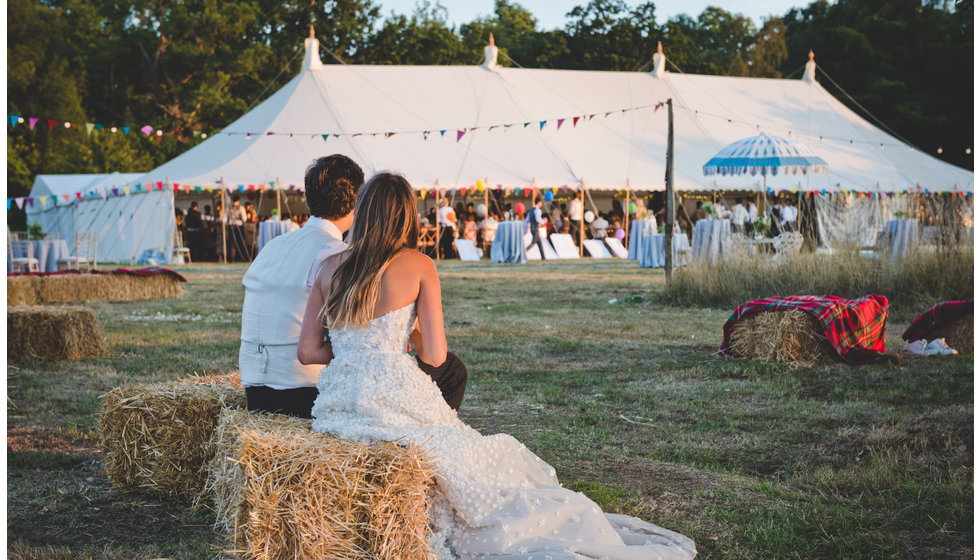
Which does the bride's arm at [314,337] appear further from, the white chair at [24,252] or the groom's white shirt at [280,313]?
the white chair at [24,252]

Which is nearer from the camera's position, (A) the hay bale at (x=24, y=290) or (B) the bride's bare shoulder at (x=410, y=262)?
(B) the bride's bare shoulder at (x=410, y=262)

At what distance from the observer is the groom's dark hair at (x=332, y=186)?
3221 mm

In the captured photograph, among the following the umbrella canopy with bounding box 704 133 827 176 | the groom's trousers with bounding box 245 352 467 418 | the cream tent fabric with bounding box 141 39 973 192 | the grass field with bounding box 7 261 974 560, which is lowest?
the grass field with bounding box 7 261 974 560

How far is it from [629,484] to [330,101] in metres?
17.3

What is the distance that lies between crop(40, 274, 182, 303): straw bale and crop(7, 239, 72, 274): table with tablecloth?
3740 millimetres

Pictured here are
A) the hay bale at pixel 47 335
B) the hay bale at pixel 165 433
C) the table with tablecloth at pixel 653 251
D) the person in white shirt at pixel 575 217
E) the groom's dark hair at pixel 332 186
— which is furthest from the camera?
the person in white shirt at pixel 575 217

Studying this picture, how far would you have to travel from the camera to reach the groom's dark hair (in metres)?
3.22

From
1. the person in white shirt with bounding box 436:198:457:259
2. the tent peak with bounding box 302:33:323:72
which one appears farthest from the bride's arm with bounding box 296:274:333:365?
the tent peak with bounding box 302:33:323:72

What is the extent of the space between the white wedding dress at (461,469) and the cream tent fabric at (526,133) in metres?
15.8

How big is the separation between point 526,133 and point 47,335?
1495 centimetres

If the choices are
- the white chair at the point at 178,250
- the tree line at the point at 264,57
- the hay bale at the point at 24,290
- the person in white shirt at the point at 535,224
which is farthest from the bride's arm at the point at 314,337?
the tree line at the point at 264,57

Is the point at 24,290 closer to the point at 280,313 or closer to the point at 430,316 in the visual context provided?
A: the point at 280,313

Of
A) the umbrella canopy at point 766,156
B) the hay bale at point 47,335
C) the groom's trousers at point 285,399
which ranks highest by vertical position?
the umbrella canopy at point 766,156

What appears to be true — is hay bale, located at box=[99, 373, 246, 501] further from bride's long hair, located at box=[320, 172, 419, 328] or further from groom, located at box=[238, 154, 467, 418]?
bride's long hair, located at box=[320, 172, 419, 328]
